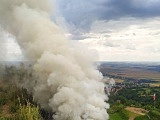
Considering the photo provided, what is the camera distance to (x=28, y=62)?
99.4 ft

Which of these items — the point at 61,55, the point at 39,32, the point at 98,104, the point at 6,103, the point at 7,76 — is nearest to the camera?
the point at 98,104

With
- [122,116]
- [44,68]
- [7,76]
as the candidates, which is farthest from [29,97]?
[122,116]

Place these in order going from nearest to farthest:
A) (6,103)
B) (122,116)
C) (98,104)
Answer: (98,104), (6,103), (122,116)

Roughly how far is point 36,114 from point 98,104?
18.9ft

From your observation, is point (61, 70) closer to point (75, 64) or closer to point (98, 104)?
point (75, 64)

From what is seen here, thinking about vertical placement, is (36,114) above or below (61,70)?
below

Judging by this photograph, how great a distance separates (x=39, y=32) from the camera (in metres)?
28.9

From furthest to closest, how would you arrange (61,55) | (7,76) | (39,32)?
(7,76) < (39,32) < (61,55)

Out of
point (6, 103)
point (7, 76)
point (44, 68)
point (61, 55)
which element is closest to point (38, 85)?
point (44, 68)

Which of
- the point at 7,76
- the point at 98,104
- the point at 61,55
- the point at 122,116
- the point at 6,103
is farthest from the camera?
the point at 122,116

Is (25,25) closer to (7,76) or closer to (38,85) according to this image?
(38,85)

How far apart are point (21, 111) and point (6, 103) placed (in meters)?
4.83

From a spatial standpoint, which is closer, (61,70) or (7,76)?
(61,70)

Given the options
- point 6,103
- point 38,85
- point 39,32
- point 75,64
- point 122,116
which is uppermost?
point 39,32
